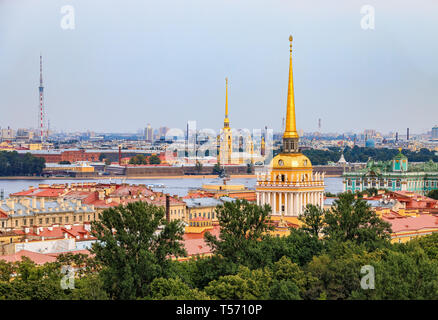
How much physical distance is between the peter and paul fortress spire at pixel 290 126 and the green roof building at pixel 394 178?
2033cm

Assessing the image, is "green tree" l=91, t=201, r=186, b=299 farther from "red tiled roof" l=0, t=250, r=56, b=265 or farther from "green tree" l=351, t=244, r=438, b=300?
"green tree" l=351, t=244, r=438, b=300

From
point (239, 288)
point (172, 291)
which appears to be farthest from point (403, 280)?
point (172, 291)

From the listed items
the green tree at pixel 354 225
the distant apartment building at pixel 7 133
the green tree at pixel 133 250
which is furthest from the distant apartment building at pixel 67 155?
the green tree at pixel 133 250

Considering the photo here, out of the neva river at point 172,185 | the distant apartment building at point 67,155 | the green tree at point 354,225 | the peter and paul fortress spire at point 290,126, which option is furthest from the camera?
the distant apartment building at point 67,155

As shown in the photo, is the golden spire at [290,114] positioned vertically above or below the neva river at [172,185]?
above

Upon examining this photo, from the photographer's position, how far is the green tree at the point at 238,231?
1692cm

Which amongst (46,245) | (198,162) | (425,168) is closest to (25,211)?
(46,245)

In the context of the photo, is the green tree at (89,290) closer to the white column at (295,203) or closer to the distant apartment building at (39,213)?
the distant apartment building at (39,213)

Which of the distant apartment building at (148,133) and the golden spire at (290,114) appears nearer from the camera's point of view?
the golden spire at (290,114)

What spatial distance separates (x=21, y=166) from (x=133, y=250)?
6565 centimetres

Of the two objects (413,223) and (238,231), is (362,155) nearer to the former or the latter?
(413,223)

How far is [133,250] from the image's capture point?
609 inches
